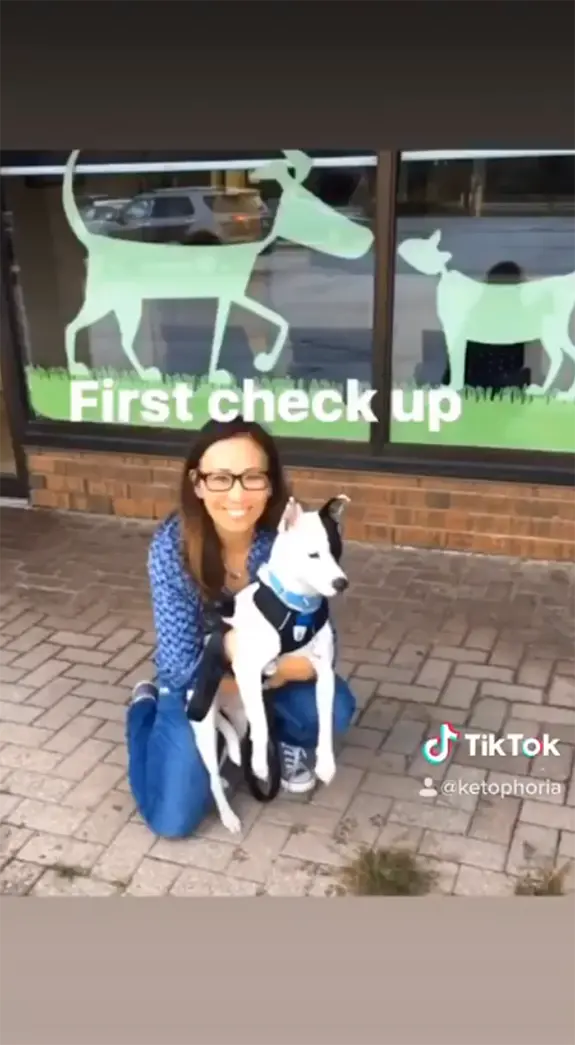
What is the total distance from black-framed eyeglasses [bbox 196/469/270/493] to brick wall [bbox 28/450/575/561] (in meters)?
2.47

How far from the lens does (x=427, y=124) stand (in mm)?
457

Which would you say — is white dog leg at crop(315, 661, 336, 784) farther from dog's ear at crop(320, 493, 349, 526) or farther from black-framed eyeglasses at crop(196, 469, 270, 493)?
black-framed eyeglasses at crop(196, 469, 270, 493)

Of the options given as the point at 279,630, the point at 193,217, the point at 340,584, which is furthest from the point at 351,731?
the point at 193,217

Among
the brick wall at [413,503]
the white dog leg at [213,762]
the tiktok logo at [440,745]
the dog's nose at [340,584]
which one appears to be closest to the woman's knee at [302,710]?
the white dog leg at [213,762]

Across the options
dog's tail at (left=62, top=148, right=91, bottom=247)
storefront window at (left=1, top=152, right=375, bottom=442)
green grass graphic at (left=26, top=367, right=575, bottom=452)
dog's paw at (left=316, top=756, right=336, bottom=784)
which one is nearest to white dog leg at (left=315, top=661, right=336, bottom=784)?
dog's paw at (left=316, top=756, right=336, bottom=784)

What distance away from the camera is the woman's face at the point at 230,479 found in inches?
97.6

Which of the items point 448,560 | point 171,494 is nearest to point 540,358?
point 448,560

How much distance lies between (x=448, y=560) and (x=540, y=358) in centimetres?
110

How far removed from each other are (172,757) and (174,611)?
428 mm

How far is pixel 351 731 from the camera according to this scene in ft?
11.2

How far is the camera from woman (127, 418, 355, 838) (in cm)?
251

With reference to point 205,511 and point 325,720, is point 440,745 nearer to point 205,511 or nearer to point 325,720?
point 325,720

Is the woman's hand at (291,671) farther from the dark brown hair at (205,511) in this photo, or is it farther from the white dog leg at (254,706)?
the dark brown hair at (205,511)

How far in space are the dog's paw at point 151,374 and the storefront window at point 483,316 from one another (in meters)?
1.34
